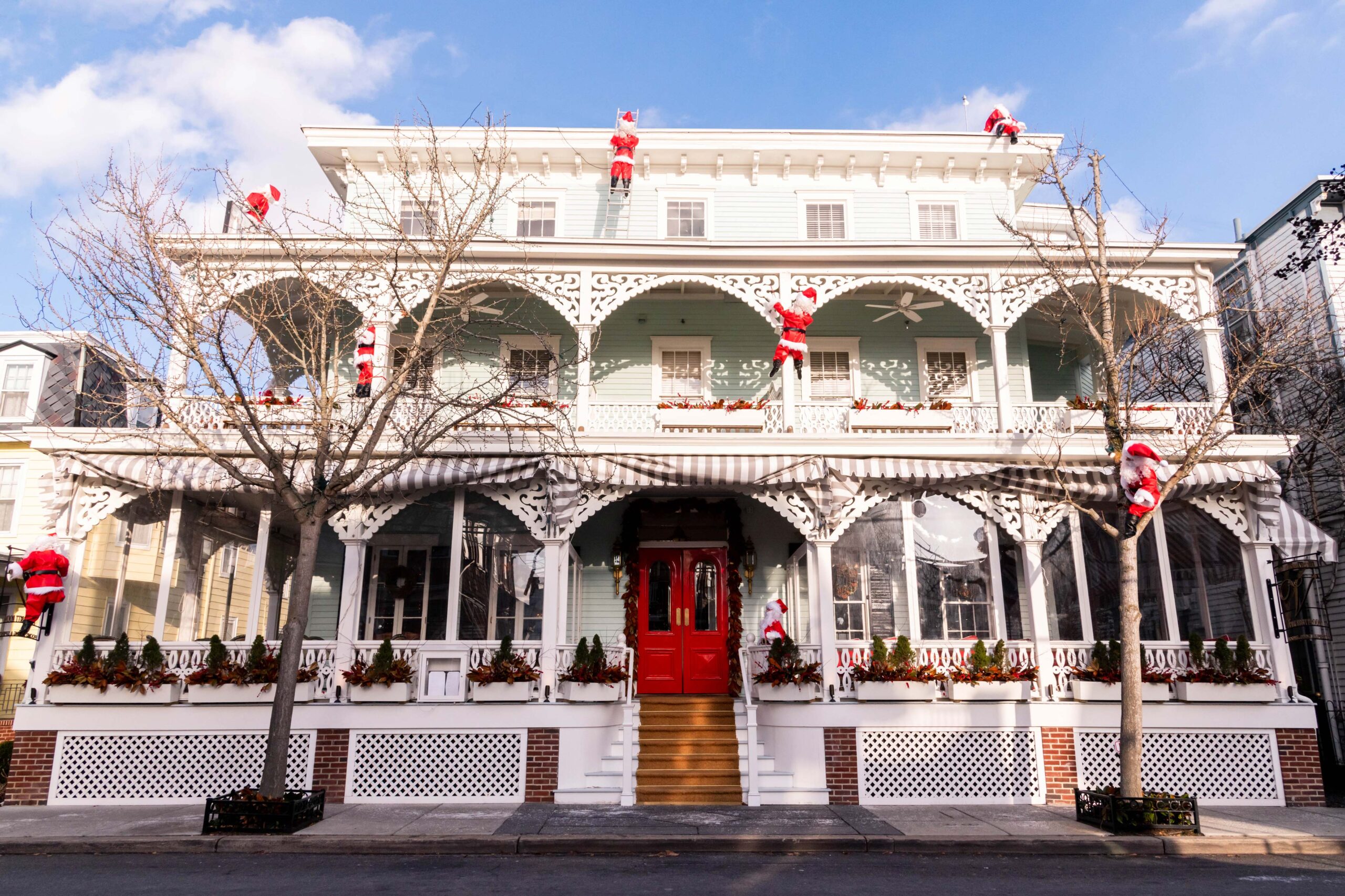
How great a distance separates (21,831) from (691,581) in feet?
31.0

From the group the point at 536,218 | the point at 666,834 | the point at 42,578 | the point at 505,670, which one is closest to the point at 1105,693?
the point at 666,834

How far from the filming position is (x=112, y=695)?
38.3ft

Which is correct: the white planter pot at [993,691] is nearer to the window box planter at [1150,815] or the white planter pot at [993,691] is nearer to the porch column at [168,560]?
the window box planter at [1150,815]

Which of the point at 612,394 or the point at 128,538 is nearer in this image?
the point at 128,538

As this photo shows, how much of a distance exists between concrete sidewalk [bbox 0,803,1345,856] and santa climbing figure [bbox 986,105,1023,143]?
12701mm

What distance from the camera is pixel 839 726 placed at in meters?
11.7

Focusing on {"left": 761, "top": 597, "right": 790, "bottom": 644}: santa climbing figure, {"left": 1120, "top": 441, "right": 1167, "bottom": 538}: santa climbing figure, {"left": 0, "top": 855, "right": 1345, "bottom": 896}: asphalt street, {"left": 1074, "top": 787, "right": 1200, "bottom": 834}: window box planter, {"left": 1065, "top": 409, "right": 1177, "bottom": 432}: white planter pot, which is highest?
→ {"left": 1065, "top": 409, "right": 1177, "bottom": 432}: white planter pot

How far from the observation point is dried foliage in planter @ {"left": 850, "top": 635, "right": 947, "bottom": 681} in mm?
11750

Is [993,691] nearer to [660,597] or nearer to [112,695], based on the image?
[660,597]

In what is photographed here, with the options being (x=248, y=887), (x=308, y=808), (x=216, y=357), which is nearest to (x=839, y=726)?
(x=308, y=808)

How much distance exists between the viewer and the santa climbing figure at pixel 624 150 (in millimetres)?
16828

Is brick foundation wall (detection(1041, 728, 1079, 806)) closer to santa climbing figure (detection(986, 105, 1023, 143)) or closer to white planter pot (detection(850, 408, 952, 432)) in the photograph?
white planter pot (detection(850, 408, 952, 432))

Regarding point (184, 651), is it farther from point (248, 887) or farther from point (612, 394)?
point (612, 394)

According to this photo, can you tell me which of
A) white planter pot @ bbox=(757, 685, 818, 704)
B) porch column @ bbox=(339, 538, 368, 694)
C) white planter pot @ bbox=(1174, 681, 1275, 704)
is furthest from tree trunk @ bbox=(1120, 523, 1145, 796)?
porch column @ bbox=(339, 538, 368, 694)
